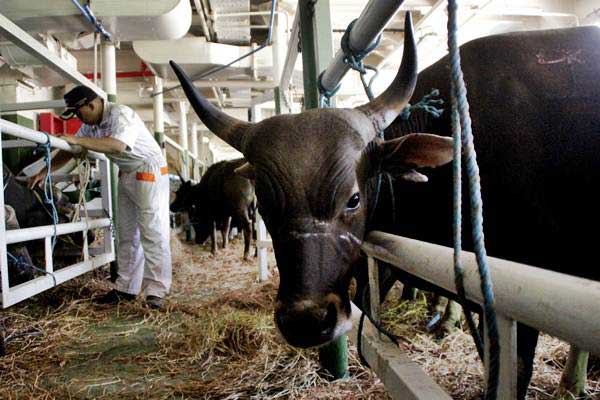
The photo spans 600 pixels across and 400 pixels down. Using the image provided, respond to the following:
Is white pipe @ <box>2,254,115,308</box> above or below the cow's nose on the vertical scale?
below

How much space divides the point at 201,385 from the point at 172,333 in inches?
42.6

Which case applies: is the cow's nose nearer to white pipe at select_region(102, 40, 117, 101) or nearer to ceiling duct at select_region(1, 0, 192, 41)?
ceiling duct at select_region(1, 0, 192, 41)

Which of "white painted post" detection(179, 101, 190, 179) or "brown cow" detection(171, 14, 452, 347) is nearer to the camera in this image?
"brown cow" detection(171, 14, 452, 347)

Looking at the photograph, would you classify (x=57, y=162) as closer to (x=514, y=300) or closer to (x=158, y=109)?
(x=158, y=109)

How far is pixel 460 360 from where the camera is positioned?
8.57 feet

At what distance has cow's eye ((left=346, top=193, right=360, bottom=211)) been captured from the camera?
1.58m

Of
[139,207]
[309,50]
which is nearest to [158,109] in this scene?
[139,207]

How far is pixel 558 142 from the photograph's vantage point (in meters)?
1.83

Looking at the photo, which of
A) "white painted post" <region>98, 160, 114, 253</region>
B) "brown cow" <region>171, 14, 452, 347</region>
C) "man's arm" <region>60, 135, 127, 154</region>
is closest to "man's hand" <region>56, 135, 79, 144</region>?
"man's arm" <region>60, 135, 127, 154</region>

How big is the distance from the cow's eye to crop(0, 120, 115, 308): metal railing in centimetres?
217

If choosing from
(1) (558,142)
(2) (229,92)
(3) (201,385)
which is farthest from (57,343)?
(2) (229,92)

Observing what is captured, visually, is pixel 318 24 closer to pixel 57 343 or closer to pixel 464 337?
pixel 464 337

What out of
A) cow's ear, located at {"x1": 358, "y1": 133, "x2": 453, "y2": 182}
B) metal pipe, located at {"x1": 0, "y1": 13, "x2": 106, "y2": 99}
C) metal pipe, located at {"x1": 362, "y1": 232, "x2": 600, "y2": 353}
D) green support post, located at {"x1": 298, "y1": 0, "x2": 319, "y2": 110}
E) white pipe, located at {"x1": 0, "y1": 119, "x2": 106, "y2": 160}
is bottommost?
metal pipe, located at {"x1": 362, "y1": 232, "x2": 600, "y2": 353}

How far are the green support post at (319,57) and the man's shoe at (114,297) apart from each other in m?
2.59
